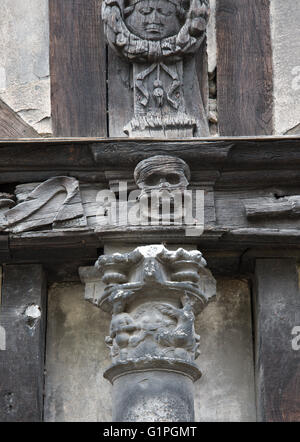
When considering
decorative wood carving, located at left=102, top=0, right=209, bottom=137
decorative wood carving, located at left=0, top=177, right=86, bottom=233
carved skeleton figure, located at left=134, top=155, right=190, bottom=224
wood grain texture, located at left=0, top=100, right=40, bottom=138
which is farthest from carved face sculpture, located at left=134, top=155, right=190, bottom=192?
wood grain texture, located at left=0, top=100, right=40, bottom=138

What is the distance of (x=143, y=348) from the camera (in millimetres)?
6312

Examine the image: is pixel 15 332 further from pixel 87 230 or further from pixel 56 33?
pixel 56 33

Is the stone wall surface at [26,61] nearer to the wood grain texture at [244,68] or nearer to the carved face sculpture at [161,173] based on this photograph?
the carved face sculpture at [161,173]

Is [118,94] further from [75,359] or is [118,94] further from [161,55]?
[75,359]

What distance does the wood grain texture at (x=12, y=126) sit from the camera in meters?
7.14

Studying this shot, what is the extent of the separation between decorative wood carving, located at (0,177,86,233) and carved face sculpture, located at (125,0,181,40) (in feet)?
2.96

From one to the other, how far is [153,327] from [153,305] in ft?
0.46

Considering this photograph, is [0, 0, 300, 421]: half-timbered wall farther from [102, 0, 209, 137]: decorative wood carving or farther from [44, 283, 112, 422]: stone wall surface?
[102, 0, 209, 137]: decorative wood carving

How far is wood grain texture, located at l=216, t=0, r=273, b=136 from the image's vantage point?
279 inches

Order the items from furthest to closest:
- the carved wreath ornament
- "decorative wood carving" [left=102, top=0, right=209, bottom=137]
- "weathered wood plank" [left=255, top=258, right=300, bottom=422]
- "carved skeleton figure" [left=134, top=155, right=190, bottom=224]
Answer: the carved wreath ornament
"decorative wood carving" [left=102, top=0, right=209, bottom=137]
"carved skeleton figure" [left=134, top=155, right=190, bottom=224]
"weathered wood plank" [left=255, top=258, right=300, bottom=422]

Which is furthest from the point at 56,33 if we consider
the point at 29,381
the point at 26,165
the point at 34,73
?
the point at 29,381
